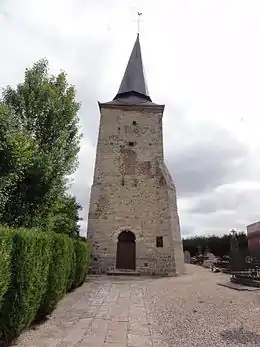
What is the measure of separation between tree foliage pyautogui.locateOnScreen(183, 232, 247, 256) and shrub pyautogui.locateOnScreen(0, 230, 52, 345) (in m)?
30.7

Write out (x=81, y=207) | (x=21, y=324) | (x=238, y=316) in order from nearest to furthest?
1. (x=21, y=324)
2. (x=238, y=316)
3. (x=81, y=207)

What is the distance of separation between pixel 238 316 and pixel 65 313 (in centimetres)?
412

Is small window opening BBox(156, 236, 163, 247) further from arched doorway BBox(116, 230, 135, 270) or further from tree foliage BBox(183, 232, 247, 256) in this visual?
tree foliage BBox(183, 232, 247, 256)

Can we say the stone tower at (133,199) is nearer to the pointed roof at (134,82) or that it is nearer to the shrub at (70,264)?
the pointed roof at (134,82)

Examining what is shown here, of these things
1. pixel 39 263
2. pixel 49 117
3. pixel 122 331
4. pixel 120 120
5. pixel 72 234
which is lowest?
pixel 122 331

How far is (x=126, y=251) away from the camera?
20031 millimetres

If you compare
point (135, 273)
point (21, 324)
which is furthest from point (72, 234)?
point (21, 324)

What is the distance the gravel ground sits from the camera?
5.50m

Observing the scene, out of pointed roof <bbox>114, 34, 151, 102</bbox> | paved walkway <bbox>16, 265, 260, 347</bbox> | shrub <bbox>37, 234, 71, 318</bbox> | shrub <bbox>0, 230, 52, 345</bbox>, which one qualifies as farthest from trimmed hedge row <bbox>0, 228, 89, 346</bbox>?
pointed roof <bbox>114, 34, 151, 102</bbox>

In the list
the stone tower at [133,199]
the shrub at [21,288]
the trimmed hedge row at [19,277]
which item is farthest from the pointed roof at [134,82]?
the shrub at [21,288]

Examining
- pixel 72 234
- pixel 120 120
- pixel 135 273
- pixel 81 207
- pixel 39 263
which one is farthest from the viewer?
pixel 81 207

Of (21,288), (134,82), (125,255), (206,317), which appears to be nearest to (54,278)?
(21,288)

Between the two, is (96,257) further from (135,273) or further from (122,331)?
(122,331)

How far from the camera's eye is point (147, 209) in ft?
66.4
